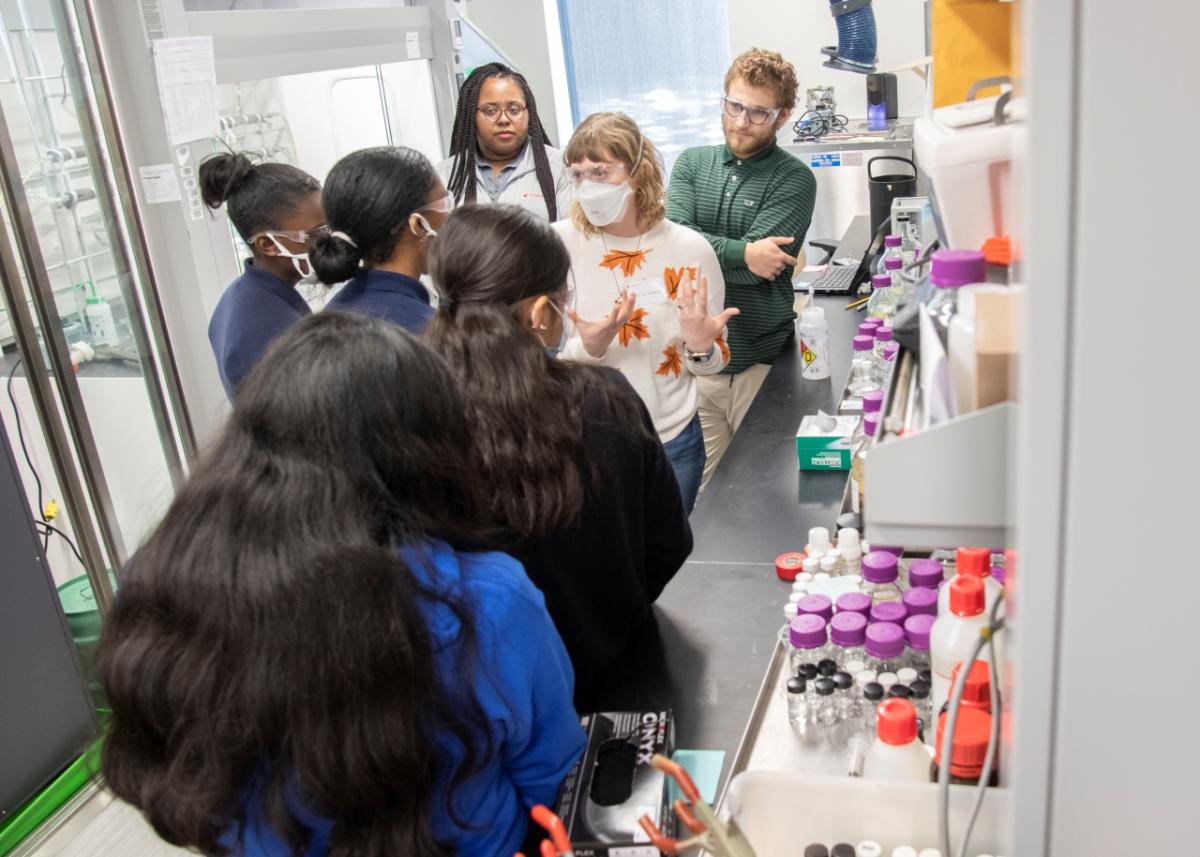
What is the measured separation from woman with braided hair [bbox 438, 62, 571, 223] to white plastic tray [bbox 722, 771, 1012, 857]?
235cm

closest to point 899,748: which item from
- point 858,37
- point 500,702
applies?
point 500,702

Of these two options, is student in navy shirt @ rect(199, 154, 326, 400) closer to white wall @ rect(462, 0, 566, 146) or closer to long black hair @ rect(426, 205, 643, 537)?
long black hair @ rect(426, 205, 643, 537)

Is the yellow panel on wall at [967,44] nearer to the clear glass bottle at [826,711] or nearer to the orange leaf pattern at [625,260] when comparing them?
the clear glass bottle at [826,711]

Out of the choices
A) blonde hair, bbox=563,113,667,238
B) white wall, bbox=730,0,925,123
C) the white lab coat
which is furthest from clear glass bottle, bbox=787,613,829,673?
white wall, bbox=730,0,925,123

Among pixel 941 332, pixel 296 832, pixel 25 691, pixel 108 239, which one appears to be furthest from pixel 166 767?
pixel 108 239

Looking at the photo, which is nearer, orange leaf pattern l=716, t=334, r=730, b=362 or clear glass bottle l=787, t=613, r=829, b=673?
clear glass bottle l=787, t=613, r=829, b=673

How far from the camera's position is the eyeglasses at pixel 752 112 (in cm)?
279

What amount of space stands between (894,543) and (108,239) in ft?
8.71

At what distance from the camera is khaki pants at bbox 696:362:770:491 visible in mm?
2852

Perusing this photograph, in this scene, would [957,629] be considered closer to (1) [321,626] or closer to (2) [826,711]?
(2) [826,711]

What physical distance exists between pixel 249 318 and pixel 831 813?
1741 millimetres

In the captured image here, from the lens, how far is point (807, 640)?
4.43 ft

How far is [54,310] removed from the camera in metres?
2.59

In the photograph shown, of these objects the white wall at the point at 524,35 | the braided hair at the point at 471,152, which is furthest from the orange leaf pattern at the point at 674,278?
the white wall at the point at 524,35
